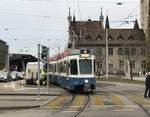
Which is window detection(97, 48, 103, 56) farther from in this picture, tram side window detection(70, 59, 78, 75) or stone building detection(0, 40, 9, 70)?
tram side window detection(70, 59, 78, 75)

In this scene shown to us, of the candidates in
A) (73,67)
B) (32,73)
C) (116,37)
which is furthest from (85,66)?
(116,37)

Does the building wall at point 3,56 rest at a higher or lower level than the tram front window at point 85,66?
higher

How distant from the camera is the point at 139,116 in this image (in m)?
21.5

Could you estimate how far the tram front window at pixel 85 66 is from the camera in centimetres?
3834

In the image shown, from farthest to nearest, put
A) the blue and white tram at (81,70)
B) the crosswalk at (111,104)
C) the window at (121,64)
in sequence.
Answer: the window at (121,64), the blue and white tram at (81,70), the crosswalk at (111,104)

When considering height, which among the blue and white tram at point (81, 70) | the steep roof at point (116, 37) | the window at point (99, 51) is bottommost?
the blue and white tram at point (81, 70)

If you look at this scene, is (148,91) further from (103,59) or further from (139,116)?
(103,59)

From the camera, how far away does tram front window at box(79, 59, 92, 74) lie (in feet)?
126

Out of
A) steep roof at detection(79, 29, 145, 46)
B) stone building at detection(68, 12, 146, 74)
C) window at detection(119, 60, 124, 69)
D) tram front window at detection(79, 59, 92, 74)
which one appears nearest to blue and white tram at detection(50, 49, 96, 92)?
tram front window at detection(79, 59, 92, 74)

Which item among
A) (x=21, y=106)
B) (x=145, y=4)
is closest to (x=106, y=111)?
(x=21, y=106)

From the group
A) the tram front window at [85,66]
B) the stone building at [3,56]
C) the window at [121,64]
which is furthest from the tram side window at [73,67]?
the window at [121,64]

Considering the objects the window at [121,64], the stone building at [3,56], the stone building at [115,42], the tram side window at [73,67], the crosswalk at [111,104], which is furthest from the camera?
the window at [121,64]

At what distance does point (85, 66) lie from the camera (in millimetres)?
38531

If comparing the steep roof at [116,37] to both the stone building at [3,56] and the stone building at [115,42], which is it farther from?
the stone building at [3,56]
